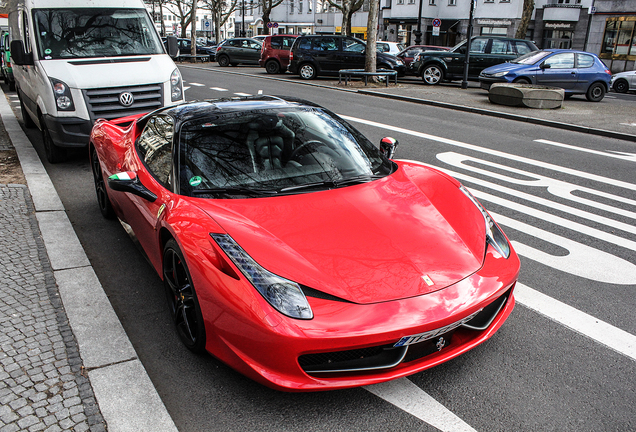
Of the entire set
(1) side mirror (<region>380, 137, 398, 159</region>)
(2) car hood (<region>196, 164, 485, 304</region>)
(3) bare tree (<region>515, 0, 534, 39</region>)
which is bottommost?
(2) car hood (<region>196, 164, 485, 304</region>)

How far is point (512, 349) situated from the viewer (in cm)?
317

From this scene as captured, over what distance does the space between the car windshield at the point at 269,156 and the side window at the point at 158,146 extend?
0.16 m

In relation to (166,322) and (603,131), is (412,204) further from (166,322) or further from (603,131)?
(603,131)

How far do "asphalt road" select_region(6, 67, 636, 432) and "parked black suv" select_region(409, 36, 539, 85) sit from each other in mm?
13400

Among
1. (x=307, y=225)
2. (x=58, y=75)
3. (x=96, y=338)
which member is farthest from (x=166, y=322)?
(x=58, y=75)

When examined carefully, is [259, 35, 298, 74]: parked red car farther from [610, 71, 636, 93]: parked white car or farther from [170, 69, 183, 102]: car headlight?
[170, 69, 183, 102]: car headlight

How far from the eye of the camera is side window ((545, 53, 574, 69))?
16.1 m

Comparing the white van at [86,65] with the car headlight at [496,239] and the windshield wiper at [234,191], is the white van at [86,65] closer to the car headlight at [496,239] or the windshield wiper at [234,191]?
the windshield wiper at [234,191]

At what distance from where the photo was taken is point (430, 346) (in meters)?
2.66

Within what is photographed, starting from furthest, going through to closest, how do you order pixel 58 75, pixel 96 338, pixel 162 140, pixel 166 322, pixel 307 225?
pixel 58 75 → pixel 162 140 → pixel 166 322 → pixel 96 338 → pixel 307 225

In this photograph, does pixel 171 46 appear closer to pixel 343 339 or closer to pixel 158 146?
pixel 158 146

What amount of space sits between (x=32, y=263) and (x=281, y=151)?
2.26 m

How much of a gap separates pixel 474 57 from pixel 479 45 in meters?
0.48

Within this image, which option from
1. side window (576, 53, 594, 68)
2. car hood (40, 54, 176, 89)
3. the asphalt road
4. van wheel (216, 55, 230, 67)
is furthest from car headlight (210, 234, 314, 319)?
van wheel (216, 55, 230, 67)
